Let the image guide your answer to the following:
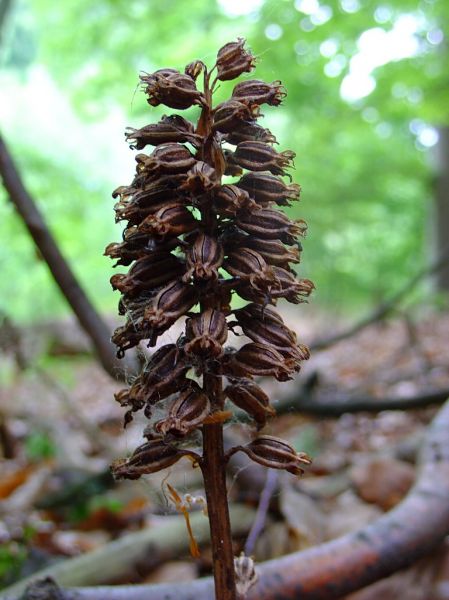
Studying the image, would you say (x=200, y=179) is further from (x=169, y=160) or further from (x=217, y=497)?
(x=217, y=497)

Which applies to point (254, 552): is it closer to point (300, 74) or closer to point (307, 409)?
point (307, 409)

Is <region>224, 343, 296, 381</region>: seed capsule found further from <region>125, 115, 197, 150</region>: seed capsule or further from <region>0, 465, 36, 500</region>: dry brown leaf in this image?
<region>0, 465, 36, 500</region>: dry brown leaf

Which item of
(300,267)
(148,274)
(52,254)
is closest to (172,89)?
(148,274)

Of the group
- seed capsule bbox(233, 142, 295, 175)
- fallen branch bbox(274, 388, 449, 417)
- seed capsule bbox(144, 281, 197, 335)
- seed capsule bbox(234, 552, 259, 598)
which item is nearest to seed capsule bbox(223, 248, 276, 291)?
seed capsule bbox(144, 281, 197, 335)

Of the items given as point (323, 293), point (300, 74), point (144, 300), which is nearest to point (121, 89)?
point (300, 74)

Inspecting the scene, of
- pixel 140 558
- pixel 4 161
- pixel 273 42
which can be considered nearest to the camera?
pixel 140 558

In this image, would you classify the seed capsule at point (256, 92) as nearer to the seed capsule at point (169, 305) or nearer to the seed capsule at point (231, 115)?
the seed capsule at point (231, 115)
